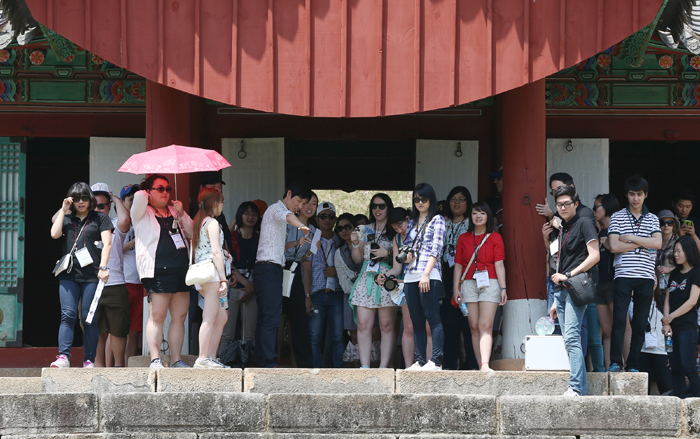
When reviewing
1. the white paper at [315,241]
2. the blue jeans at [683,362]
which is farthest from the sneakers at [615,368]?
the white paper at [315,241]

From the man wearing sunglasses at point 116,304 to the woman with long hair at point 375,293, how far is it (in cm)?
206

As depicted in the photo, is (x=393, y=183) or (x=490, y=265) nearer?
(x=490, y=265)

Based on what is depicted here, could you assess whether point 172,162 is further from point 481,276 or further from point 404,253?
point 481,276

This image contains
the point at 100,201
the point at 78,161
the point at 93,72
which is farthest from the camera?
the point at 78,161

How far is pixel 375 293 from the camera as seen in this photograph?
780 centimetres

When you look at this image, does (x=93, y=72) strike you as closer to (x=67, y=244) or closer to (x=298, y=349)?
(x=67, y=244)

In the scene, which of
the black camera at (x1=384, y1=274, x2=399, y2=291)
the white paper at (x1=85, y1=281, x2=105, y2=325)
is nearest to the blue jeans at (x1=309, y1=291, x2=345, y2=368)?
the black camera at (x1=384, y1=274, x2=399, y2=291)

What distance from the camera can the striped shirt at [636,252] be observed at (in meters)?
7.42

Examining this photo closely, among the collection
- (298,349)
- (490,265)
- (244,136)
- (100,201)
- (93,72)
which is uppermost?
(93,72)

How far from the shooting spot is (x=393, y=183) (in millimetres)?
14562

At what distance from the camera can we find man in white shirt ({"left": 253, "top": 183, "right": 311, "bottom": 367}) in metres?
7.60

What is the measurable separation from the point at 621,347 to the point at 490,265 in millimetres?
1380

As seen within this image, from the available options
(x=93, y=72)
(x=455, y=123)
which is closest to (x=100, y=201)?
(x=93, y=72)

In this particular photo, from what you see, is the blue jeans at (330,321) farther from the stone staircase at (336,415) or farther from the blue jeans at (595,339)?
the blue jeans at (595,339)
